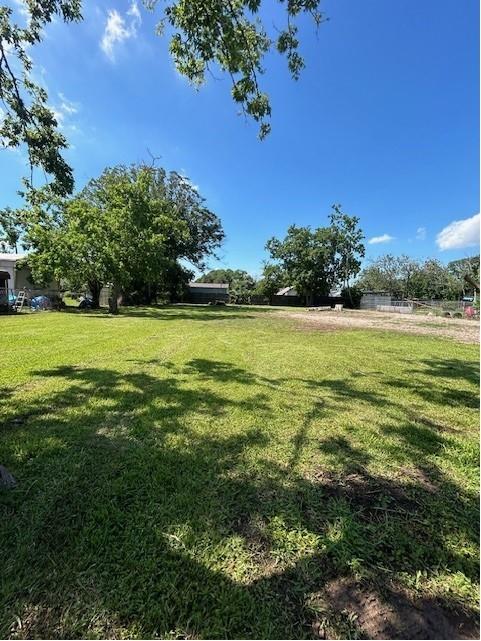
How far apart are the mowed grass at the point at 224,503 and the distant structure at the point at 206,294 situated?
40923 mm

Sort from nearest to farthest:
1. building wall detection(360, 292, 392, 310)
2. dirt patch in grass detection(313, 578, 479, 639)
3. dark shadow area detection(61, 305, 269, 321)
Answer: dirt patch in grass detection(313, 578, 479, 639)
dark shadow area detection(61, 305, 269, 321)
building wall detection(360, 292, 392, 310)

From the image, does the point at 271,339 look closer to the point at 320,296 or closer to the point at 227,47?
the point at 227,47

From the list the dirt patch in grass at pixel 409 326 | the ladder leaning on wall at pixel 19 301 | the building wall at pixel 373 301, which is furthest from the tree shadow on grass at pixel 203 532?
the building wall at pixel 373 301

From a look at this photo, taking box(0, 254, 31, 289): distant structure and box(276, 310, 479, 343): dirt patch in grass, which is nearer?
box(276, 310, 479, 343): dirt patch in grass

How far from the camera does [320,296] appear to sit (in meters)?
42.9

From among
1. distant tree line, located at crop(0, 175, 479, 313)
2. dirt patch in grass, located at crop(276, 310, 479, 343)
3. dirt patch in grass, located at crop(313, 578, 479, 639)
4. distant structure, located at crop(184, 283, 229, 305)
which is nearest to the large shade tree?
distant tree line, located at crop(0, 175, 479, 313)

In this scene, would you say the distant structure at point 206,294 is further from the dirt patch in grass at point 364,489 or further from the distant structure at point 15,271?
the dirt patch in grass at point 364,489

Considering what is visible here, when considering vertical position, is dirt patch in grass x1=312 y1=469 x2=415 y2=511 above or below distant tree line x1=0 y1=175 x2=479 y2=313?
below

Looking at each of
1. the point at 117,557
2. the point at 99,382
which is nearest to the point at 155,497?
the point at 117,557

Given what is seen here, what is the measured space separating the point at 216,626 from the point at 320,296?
43144mm

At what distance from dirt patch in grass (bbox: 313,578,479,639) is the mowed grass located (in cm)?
3

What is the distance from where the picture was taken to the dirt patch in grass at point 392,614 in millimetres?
1338

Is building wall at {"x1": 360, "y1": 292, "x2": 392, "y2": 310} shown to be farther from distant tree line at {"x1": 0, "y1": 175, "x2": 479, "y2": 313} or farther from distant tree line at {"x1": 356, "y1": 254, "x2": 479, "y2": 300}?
distant tree line at {"x1": 356, "y1": 254, "x2": 479, "y2": 300}

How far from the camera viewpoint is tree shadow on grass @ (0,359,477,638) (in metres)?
1.39
